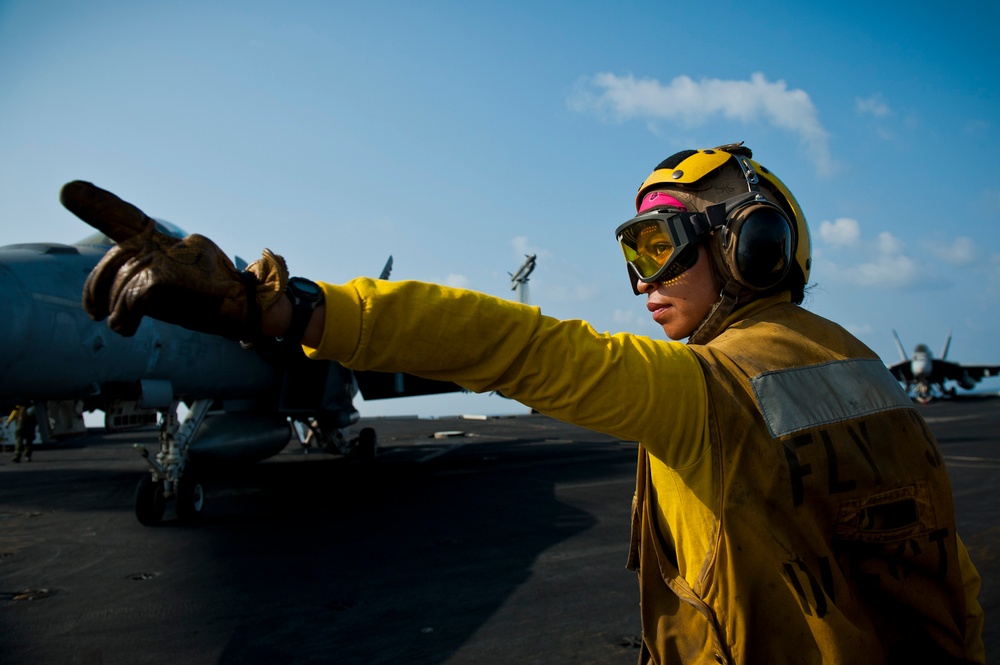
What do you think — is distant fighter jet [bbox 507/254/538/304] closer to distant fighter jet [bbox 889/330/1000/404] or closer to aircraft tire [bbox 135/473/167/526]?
aircraft tire [bbox 135/473/167/526]

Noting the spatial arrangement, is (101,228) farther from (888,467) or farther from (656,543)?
(888,467)

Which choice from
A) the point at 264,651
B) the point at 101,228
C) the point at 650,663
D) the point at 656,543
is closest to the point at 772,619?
the point at 656,543

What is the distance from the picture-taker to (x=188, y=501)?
7.27m

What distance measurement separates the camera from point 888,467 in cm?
136

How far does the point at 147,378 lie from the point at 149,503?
1.48 m

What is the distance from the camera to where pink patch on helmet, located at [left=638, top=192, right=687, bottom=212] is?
1711 millimetres

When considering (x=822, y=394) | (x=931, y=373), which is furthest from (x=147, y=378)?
(x=931, y=373)

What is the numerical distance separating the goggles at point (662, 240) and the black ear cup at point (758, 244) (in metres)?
0.08

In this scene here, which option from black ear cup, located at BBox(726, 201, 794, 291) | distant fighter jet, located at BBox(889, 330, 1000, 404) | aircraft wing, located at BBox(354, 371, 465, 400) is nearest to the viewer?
black ear cup, located at BBox(726, 201, 794, 291)

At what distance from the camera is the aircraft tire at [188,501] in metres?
7.22

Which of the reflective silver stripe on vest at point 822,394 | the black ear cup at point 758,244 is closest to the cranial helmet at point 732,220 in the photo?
the black ear cup at point 758,244

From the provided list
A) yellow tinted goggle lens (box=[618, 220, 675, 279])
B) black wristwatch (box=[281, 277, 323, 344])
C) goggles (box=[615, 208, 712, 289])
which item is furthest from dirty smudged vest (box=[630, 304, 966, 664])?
black wristwatch (box=[281, 277, 323, 344])

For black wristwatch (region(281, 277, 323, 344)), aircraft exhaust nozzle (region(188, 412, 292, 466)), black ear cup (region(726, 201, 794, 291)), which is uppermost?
black ear cup (region(726, 201, 794, 291))

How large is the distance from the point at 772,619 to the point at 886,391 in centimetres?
60
